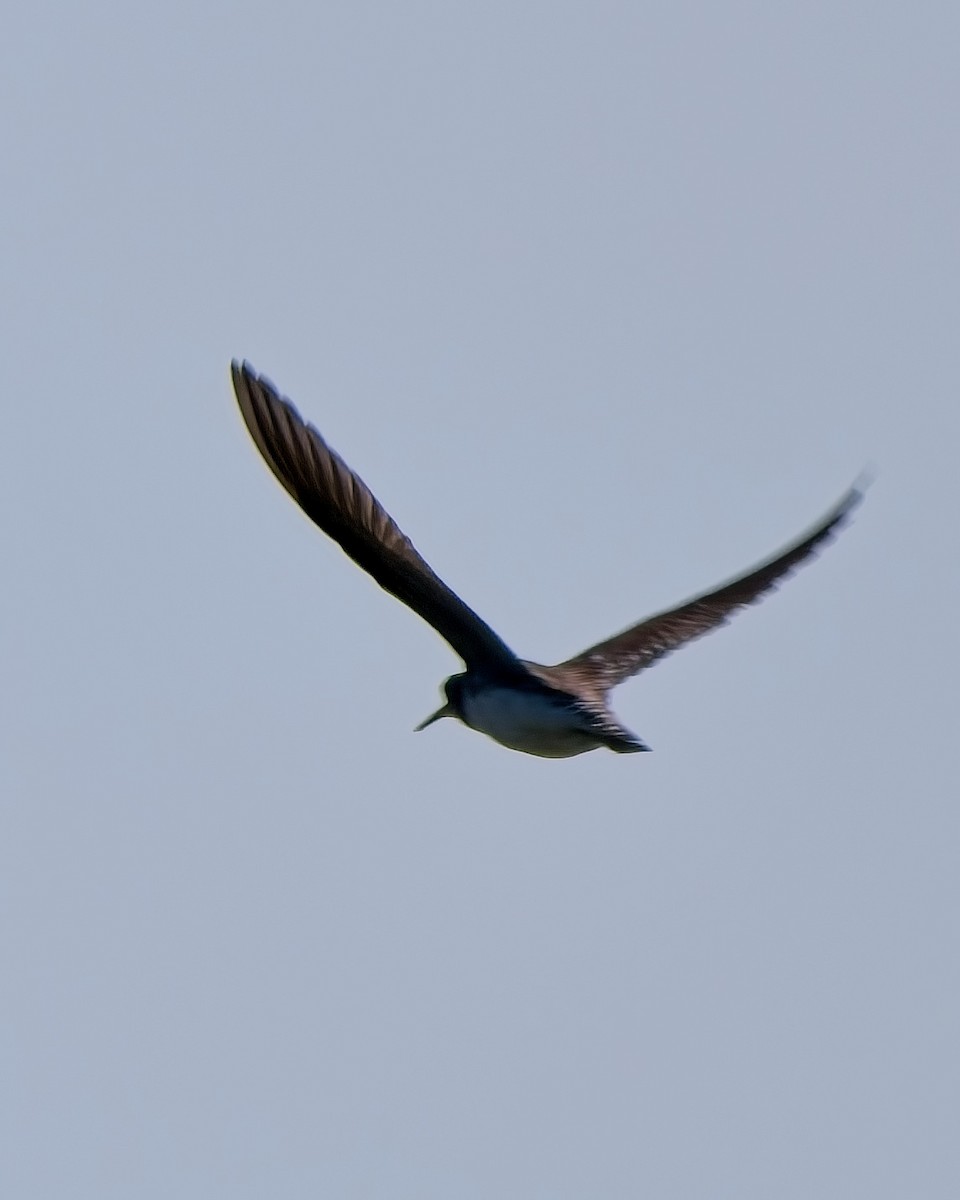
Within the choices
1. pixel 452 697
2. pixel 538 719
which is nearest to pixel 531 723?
pixel 538 719

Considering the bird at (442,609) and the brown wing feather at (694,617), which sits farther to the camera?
the brown wing feather at (694,617)

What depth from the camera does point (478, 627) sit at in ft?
47.6

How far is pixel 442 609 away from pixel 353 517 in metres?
0.69

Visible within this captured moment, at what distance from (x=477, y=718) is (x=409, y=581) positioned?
45.4 inches

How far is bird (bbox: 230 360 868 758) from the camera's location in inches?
549

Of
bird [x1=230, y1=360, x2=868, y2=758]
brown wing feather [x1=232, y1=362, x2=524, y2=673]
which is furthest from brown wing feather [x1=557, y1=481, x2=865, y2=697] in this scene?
brown wing feather [x1=232, y1=362, x2=524, y2=673]

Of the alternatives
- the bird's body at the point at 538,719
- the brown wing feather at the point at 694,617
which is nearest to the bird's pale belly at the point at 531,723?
the bird's body at the point at 538,719

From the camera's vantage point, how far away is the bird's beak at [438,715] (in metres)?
15.8

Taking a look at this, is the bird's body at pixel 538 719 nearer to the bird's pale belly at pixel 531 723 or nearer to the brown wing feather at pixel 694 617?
the bird's pale belly at pixel 531 723

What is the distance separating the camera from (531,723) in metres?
14.6

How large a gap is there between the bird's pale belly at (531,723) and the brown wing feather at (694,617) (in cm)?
123

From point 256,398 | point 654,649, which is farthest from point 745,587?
point 256,398

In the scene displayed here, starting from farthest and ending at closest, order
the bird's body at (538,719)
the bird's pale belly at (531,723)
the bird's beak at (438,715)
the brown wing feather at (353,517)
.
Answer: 1. the bird's beak at (438,715)
2. the bird's pale belly at (531,723)
3. the bird's body at (538,719)
4. the brown wing feather at (353,517)

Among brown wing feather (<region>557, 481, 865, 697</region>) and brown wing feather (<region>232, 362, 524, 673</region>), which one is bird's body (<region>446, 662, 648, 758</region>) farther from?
brown wing feather (<region>557, 481, 865, 697</region>)
